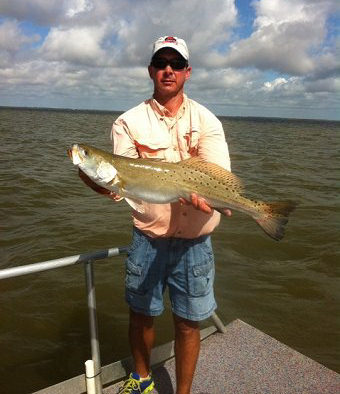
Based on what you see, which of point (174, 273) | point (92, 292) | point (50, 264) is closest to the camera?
point (50, 264)

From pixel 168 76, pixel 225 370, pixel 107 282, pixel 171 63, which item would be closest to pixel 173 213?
pixel 168 76

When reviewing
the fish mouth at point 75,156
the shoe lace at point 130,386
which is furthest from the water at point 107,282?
the fish mouth at point 75,156

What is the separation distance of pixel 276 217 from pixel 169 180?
3.26ft

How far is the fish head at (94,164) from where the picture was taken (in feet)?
11.9

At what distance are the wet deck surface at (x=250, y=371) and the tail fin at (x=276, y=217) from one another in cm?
176

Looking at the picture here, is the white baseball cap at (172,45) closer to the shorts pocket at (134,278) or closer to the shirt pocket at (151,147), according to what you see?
the shirt pocket at (151,147)

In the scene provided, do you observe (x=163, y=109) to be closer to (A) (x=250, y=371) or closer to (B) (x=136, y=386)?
(B) (x=136, y=386)

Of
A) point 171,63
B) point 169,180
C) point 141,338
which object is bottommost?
point 141,338

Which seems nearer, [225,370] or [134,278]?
[134,278]

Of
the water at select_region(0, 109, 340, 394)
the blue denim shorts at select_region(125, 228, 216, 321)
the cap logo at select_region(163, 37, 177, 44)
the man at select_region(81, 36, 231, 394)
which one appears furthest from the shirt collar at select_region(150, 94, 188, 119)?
the water at select_region(0, 109, 340, 394)

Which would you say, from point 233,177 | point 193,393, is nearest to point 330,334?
point 193,393

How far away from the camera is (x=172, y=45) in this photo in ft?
11.8

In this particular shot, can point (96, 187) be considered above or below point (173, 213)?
above

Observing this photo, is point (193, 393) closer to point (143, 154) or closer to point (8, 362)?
point (143, 154)
